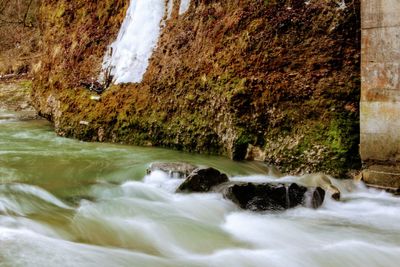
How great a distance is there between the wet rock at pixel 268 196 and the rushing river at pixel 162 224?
98mm

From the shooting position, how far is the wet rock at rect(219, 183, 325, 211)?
5445mm

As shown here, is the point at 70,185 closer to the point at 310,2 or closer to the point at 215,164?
the point at 215,164

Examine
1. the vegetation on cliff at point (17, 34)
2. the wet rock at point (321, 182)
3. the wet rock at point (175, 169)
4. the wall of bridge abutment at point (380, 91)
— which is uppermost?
the vegetation on cliff at point (17, 34)

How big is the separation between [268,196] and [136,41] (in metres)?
5.28

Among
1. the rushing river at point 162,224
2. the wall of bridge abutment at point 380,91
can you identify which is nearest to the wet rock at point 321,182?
the rushing river at point 162,224

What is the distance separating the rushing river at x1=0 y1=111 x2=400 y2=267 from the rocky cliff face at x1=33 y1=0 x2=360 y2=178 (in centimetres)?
53

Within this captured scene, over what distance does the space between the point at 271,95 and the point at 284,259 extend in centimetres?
316

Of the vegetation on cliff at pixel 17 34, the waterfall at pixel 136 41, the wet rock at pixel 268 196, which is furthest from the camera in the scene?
the vegetation on cliff at pixel 17 34

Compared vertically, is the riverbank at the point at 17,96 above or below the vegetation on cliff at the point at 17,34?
below

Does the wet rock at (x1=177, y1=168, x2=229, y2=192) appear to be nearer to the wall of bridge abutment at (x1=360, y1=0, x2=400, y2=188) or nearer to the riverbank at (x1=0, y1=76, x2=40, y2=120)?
the wall of bridge abutment at (x1=360, y1=0, x2=400, y2=188)

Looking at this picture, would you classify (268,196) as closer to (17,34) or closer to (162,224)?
(162,224)

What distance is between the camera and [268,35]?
716 centimetres

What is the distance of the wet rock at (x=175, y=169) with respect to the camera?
6325 mm

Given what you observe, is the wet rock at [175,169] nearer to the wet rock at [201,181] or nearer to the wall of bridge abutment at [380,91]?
the wet rock at [201,181]
